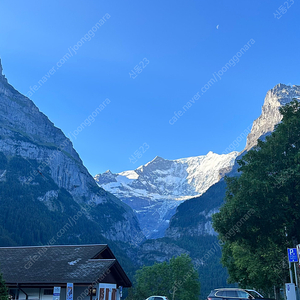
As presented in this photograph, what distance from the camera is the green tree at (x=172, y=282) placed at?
3216 inches

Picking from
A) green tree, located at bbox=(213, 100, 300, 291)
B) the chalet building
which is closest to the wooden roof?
the chalet building

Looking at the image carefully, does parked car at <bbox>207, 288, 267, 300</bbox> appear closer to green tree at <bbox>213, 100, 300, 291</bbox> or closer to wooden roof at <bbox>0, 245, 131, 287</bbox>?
green tree at <bbox>213, 100, 300, 291</bbox>

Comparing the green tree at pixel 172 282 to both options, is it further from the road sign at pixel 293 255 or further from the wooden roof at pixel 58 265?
the road sign at pixel 293 255

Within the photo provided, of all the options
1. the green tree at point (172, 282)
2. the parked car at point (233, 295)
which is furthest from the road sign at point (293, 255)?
the green tree at point (172, 282)

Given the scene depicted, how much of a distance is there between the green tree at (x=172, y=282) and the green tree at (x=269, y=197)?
51.0 meters

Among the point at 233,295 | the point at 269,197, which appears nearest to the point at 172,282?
the point at 269,197

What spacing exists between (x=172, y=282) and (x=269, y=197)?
61.2m

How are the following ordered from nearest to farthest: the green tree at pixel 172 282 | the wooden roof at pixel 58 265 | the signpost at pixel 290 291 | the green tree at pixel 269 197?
the signpost at pixel 290 291, the wooden roof at pixel 58 265, the green tree at pixel 269 197, the green tree at pixel 172 282

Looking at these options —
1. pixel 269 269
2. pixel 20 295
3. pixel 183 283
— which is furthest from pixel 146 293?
pixel 20 295

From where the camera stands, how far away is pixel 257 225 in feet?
103

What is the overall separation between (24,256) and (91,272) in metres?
9.88

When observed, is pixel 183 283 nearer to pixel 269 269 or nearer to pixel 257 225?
pixel 269 269

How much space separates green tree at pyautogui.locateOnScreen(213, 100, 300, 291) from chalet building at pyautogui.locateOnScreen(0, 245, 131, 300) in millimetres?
11479

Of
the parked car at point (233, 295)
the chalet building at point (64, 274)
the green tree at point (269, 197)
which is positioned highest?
the green tree at point (269, 197)
